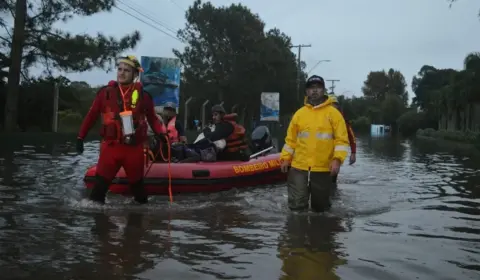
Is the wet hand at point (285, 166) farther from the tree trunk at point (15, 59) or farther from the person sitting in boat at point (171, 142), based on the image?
the tree trunk at point (15, 59)

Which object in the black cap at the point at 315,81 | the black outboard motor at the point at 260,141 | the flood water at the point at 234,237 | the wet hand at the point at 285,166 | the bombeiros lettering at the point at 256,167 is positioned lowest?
the flood water at the point at 234,237

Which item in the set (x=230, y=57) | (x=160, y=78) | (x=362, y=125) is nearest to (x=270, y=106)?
(x=230, y=57)

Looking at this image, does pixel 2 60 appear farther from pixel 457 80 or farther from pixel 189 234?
pixel 457 80

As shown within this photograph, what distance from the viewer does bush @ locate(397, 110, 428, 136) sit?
7100 cm

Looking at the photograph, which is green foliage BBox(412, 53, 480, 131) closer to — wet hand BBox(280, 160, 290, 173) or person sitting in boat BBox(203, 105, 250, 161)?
person sitting in boat BBox(203, 105, 250, 161)

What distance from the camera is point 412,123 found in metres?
71.2

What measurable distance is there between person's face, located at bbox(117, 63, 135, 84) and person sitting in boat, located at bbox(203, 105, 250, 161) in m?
3.28

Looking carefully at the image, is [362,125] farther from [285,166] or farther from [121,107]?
[121,107]

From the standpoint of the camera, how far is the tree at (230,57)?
5853cm

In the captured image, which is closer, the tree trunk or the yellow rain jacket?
the yellow rain jacket

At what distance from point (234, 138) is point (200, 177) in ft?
5.22

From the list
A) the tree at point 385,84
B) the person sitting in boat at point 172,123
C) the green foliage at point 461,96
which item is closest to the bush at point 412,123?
the green foliage at point 461,96

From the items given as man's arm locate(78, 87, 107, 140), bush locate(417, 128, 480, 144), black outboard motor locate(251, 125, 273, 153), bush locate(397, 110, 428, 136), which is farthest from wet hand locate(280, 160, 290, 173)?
bush locate(397, 110, 428, 136)

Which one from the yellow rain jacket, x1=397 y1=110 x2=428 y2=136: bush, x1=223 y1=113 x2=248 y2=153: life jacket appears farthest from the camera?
Result: x1=397 y1=110 x2=428 y2=136: bush
